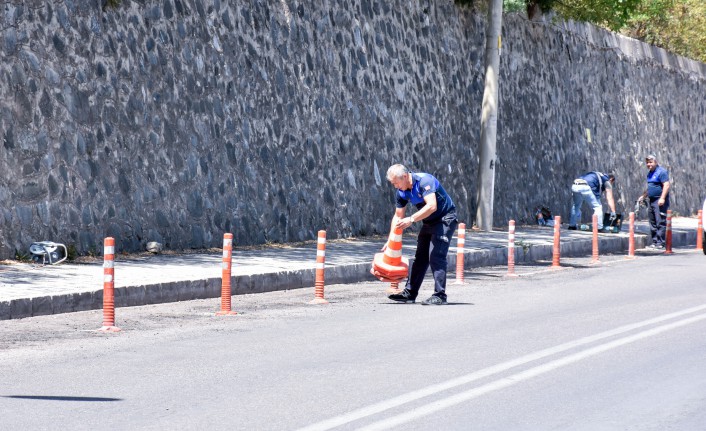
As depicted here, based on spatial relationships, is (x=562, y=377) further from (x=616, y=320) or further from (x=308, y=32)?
(x=308, y=32)

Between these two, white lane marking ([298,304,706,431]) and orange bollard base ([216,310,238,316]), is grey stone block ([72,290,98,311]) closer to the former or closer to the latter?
orange bollard base ([216,310,238,316])

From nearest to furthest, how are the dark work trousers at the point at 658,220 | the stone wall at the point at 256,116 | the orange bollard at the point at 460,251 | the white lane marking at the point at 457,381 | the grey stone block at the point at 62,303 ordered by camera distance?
the white lane marking at the point at 457,381, the grey stone block at the point at 62,303, the orange bollard at the point at 460,251, the stone wall at the point at 256,116, the dark work trousers at the point at 658,220

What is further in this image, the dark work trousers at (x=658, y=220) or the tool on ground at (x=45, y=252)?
the dark work trousers at (x=658, y=220)

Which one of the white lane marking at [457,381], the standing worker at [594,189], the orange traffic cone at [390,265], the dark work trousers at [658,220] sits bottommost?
the white lane marking at [457,381]

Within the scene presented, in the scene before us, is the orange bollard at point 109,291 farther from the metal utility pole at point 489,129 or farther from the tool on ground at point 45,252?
the metal utility pole at point 489,129

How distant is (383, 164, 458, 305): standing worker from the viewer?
14.0 meters

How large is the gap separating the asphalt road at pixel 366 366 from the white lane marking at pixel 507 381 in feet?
0.06

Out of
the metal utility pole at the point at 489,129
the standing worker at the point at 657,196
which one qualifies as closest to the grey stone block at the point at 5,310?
the metal utility pole at the point at 489,129

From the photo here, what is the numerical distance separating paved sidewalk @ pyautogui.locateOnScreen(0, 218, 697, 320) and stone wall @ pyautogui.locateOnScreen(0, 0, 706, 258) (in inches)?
32.2

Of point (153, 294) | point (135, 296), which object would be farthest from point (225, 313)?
point (153, 294)

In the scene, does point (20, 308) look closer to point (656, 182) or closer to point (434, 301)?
point (434, 301)

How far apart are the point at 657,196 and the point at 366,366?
18447 mm

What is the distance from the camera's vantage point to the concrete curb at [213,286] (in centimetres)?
1333

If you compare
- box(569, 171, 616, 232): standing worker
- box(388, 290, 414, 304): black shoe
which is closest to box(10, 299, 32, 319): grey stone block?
box(388, 290, 414, 304): black shoe
